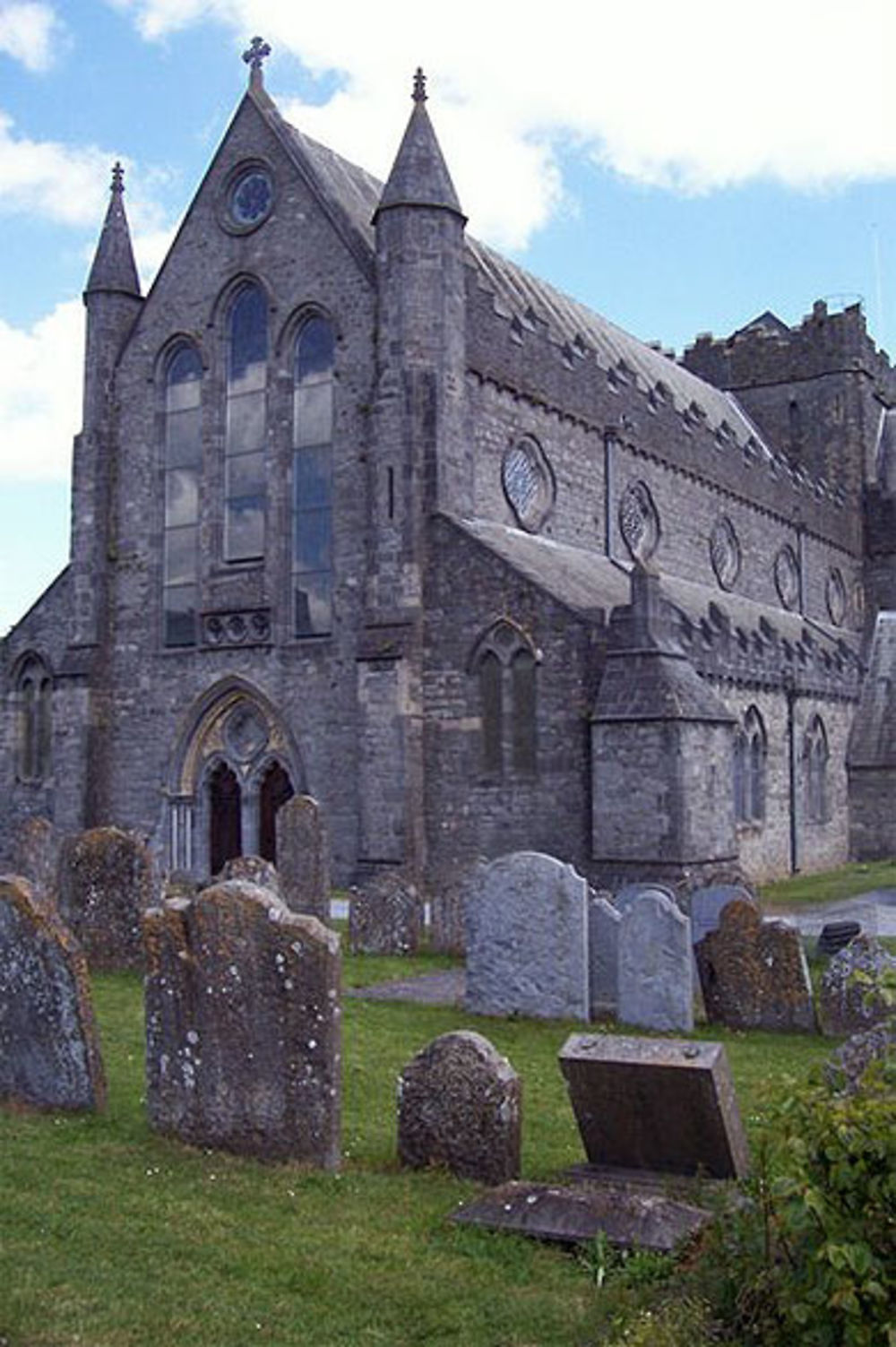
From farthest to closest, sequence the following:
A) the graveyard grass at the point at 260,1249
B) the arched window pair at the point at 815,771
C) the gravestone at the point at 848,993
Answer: the arched window pair at the point at 815,771
the gravestone at the point at 848,993
the graveyard grass at the point at 260,1249

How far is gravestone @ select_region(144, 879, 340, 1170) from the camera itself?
705 cm

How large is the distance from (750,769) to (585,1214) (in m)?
20.3

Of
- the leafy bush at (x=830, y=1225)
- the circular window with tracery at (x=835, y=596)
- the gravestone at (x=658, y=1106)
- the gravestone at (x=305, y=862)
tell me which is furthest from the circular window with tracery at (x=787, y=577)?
the leafy bush at (x=830, y=1225)

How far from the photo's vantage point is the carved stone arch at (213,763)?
897 inches

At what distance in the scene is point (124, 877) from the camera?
13984 mm

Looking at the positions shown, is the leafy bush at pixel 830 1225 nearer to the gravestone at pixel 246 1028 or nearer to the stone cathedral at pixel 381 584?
the gravestone at pixel 246 1028

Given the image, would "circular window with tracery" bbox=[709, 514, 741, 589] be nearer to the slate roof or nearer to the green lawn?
the slate roof

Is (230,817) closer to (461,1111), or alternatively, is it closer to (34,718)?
(34,718)

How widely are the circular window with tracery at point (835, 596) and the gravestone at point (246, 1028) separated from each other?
32.8 m

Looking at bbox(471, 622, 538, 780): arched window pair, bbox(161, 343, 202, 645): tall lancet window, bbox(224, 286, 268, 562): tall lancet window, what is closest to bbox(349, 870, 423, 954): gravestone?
bbox(471, 622, 538, 780): arched window pair

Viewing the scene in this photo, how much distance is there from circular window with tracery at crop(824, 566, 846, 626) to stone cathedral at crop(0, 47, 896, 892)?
859cm

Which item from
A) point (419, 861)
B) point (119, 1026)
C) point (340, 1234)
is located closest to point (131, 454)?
point (419, 861)

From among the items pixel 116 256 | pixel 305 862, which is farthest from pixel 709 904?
pixel 116 256

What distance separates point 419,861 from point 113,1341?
15537mm
